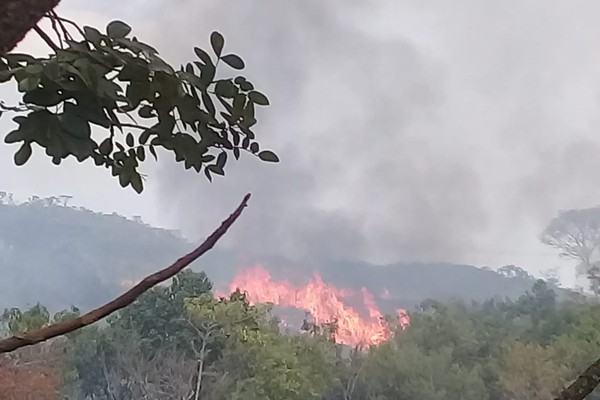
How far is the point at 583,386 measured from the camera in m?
0.20

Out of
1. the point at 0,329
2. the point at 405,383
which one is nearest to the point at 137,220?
the point at 0,329

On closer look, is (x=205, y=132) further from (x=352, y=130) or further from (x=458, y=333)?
(x=352, y=130)

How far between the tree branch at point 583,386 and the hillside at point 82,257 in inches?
63.3

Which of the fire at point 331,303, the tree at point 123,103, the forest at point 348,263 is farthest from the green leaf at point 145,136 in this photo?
the fire at point 331,303

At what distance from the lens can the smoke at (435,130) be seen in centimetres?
213

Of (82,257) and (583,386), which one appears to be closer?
(583,386)

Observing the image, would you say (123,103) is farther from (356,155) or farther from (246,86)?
(356,155)

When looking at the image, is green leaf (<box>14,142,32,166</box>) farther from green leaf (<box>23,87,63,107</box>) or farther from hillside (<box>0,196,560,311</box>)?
hillside (<box>0,196,560,311</box>)

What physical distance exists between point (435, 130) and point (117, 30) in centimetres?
194

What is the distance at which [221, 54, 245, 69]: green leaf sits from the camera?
0.43m

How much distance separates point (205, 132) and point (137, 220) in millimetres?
1435

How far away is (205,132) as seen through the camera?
17.7 inches

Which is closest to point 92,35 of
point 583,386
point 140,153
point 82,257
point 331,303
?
point 140,153

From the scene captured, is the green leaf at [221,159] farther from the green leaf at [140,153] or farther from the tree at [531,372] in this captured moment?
the tree at [531,372]
